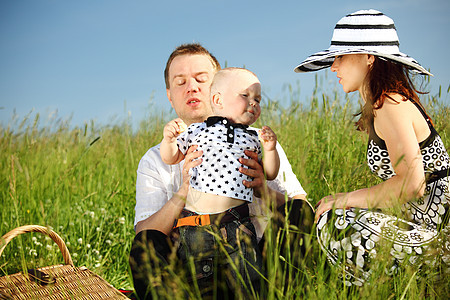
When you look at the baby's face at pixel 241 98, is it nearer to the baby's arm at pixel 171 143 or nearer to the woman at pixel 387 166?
the baby's arm at pixel 171 143

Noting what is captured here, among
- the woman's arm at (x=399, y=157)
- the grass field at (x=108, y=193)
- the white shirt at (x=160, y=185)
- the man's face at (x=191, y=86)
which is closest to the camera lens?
the woman's arm at (x=399, y=157)

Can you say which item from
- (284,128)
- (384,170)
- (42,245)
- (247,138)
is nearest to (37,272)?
(42,245)

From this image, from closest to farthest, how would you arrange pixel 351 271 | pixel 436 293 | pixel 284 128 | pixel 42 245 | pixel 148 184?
pixel 436 293
pixel 351 271
pixel 148 184
pixel 42 245
pixel 284 128

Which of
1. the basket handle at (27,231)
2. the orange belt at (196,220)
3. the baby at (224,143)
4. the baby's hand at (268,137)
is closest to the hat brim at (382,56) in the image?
the baby at (224,143)

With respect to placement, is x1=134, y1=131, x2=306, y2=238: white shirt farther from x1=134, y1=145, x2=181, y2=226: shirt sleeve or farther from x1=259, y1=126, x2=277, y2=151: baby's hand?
x1=259, y1=126, x2=277, y2=151: baby's hand

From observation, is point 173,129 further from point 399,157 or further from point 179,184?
point 399,157

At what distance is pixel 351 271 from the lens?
228cm

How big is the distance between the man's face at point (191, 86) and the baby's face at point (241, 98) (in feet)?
1.98

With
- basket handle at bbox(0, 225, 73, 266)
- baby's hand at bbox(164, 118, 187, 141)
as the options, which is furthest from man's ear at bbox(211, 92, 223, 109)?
basket handle at bbox(0, 225, 73, 266)

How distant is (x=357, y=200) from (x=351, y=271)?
365 mm

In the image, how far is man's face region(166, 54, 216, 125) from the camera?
3.10 metres

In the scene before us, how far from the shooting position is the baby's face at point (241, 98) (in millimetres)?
2494

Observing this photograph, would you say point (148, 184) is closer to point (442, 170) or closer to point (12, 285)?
point (12, 285)

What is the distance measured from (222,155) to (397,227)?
0.96 m
